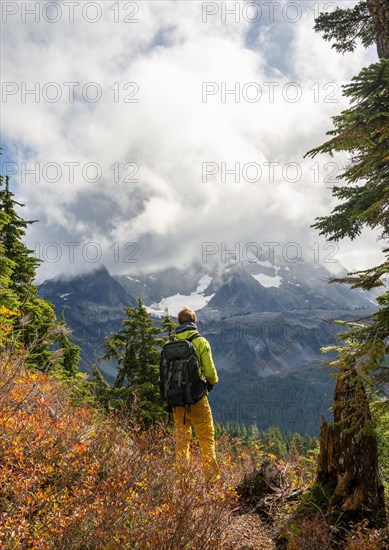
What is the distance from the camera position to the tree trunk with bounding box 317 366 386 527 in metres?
4.48

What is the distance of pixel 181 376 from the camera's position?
5.50 metres

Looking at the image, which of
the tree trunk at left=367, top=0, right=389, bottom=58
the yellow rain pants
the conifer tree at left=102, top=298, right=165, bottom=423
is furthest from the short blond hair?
the conifer tree at left=102, top=298, right=165, bottom=423

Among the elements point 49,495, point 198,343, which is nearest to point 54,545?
point 49,495

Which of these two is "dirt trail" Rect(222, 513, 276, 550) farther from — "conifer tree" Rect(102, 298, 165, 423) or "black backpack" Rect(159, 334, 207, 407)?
"conifer tree" Rect(102, 298, 165, 423)

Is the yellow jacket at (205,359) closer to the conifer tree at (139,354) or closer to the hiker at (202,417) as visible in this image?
the hiker at (202,417)

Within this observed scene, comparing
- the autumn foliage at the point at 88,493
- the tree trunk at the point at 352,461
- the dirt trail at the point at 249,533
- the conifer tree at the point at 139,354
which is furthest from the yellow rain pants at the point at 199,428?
the conifer tree at the point at 139,354

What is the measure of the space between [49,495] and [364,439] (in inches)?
155

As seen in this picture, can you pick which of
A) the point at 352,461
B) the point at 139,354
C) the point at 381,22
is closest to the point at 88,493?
the point at 352,461

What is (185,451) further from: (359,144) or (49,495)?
(359,144)

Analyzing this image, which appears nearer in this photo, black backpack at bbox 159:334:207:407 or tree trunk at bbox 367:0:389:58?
black backpack at bbox 159:334:207:407

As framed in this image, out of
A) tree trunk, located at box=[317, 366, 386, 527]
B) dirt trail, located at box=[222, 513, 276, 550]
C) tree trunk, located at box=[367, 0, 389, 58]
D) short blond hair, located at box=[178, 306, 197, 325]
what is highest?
tree trunk, located at box=[367, 0, 389, 58]

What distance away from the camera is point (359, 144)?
A: 4.57 metres

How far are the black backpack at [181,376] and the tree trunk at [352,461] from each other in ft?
6.35

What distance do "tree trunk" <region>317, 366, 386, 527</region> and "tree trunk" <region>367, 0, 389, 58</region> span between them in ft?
16.1
